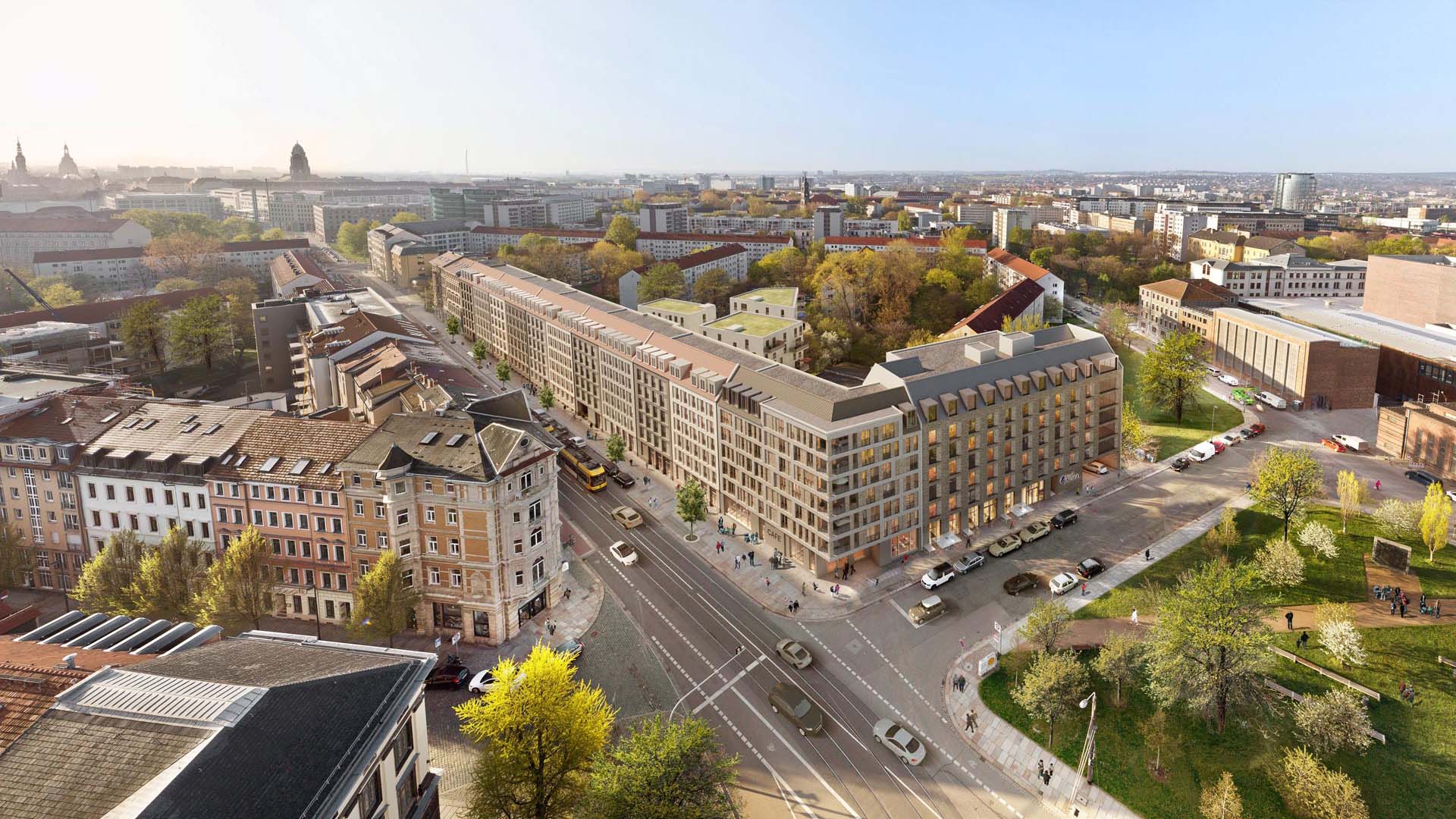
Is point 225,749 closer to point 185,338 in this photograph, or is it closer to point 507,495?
point 507,495

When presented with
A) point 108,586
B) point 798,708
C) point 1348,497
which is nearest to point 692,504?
point 798,708

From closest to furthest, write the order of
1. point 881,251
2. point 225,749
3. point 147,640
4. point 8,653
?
point 225,749, point 8,653, point 147,640, point 881,251

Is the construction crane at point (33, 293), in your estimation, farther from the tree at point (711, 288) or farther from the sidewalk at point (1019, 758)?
the sidewalk at point (1019, 758)

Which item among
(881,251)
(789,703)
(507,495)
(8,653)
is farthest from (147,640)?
(881,251)

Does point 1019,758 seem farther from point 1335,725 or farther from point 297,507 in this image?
point 297,507

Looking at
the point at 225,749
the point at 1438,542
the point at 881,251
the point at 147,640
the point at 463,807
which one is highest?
the point at 881,251

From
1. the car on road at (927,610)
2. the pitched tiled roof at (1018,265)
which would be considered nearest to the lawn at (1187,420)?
the pitched tiled roof at (1018,265)
